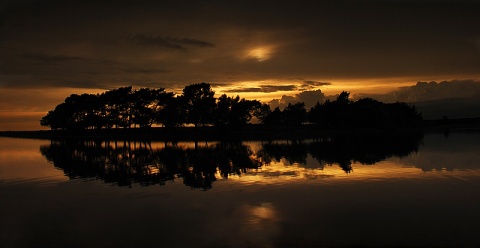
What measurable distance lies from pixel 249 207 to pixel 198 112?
11742cm

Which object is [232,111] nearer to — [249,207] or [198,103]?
[198,103]

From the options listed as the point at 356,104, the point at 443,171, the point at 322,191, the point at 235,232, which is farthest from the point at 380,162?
the point at 356,104

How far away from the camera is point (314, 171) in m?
30.2

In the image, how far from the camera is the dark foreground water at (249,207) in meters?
13.6

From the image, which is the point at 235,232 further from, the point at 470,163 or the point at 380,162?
the point at 470,163

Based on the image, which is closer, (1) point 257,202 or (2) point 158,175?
(1) point 257,202

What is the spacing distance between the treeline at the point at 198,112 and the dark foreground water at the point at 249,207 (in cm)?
10557

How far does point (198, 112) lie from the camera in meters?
134

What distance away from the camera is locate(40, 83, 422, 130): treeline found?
137125mm

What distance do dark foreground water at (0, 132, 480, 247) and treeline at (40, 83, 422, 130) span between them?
106m

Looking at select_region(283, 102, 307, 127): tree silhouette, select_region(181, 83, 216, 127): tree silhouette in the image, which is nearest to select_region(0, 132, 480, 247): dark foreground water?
select_region(181, 83, 216, 127): tree silhouette

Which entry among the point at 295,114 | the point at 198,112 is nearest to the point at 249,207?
the point at 198,112

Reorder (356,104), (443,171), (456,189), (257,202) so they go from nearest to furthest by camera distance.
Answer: (257,202), (456,189), (443,171), (356,104)

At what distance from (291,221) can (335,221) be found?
1814 millimetres
